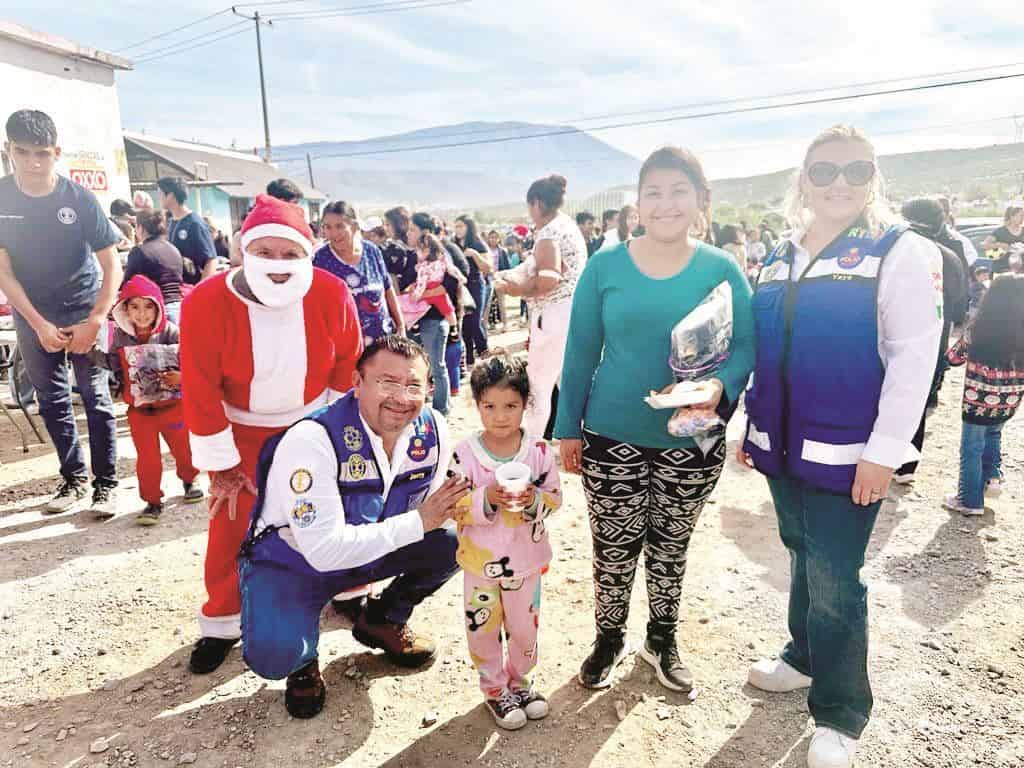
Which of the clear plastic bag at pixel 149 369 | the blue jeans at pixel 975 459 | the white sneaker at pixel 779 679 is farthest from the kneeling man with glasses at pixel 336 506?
the blue jeans at pixel 975 459

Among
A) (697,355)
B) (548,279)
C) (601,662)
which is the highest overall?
(548,279)

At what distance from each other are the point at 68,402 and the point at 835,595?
15.1 ft

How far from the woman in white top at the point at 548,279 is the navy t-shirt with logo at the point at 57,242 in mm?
2610

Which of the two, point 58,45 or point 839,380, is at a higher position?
point 58,45

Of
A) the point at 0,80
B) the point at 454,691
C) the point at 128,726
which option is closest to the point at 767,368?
the point at 454,691

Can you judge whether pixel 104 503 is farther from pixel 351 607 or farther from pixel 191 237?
pixel 191 237

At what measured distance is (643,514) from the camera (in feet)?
7.75

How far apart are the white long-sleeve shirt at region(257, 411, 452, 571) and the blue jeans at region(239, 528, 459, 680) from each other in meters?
0.13

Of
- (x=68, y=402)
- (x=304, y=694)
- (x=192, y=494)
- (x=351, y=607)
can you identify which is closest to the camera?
(x=304, y=694)

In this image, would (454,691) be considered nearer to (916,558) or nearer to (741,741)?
(741,741)

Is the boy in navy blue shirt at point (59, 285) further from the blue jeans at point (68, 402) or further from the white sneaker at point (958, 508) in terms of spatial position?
the white sneaker at point (958, 508)

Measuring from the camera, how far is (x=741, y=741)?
2.28 metres

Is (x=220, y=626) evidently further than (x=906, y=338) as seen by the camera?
Yes

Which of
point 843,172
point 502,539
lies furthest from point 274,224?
point 843,172
